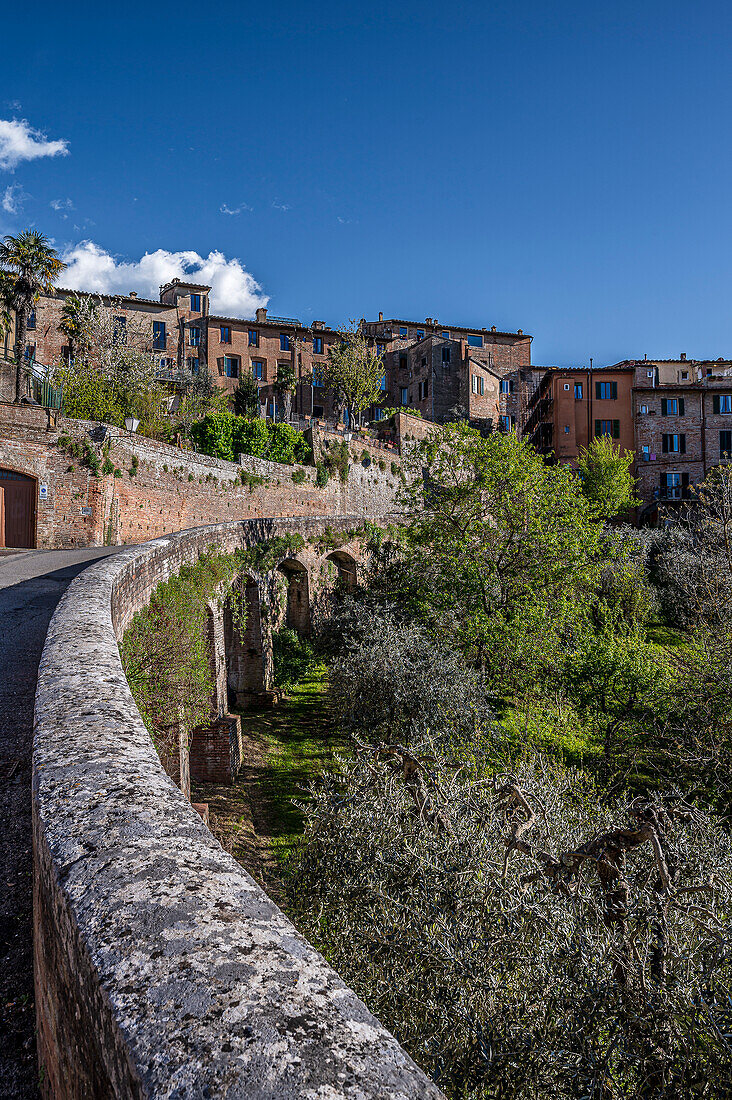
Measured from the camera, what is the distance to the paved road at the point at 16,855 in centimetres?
189

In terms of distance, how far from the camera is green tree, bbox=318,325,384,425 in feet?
158

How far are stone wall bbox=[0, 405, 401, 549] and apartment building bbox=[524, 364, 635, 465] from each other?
27.6 metres

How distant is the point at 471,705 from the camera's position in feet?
45.0

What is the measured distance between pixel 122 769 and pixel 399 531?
1819 cm

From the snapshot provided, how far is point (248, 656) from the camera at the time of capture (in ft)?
61.1

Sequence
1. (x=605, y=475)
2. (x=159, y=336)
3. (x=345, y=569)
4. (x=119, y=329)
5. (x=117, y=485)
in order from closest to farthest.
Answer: (x=117, y=485) → (x=345, y=569) → (x=605, y=475) → (x=119, y=329) → (x=159, y=336)

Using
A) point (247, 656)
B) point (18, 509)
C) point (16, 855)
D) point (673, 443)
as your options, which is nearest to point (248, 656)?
point (247, 656)

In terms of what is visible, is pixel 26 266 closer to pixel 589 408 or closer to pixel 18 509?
pixel 18 509

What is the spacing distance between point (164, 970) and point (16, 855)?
1.94m

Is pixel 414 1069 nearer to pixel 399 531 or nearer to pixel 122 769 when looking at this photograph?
pixel 122 769

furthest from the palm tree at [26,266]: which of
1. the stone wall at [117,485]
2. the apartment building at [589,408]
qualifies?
the apartment building at [589,408]

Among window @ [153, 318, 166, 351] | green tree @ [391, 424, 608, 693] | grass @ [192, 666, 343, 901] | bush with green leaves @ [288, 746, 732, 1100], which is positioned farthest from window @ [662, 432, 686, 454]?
bush with green leaves @ [288, 746, 732, 1100]

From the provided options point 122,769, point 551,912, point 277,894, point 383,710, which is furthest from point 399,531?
point 122,769

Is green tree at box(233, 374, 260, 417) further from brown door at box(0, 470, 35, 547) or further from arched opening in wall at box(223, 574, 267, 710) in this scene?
arched opening in wall at box(223, 574, 267, 710)
